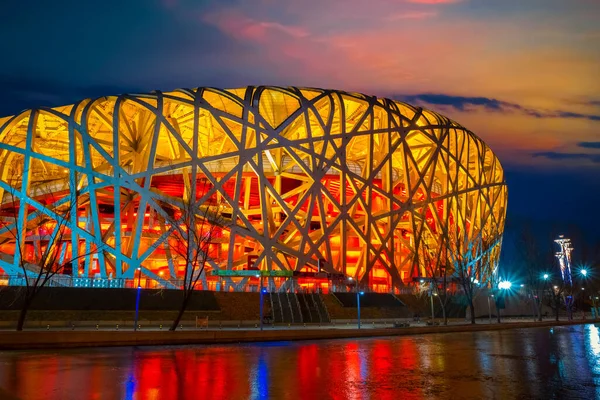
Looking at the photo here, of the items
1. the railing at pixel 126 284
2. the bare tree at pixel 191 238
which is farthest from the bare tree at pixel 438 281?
the bare tree at pixel 191 238

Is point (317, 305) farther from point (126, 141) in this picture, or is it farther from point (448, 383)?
point (448, 383)

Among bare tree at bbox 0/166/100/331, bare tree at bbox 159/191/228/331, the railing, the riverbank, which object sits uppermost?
bare tree at bbox 0/166/100/331

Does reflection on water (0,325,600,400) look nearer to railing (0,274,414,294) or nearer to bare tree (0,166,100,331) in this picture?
railing (0,274,414,294)

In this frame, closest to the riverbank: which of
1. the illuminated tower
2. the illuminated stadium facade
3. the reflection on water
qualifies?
the reflection on water

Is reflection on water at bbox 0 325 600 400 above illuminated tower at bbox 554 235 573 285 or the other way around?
the other way around

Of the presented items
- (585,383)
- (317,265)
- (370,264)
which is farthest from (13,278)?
(585,383)

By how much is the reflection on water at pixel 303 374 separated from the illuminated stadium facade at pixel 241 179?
67.6 feet

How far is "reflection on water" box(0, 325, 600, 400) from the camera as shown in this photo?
8.83 metres

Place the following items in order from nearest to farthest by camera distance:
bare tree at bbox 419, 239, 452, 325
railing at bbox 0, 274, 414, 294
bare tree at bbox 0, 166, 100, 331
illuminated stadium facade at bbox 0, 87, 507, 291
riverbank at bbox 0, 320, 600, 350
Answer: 1. riverbank at bbox 0, 320, 600, 350
2. railing at bbox 0, 274, 414, 294
3. bare tree at bbox 419, 239, 452, 325
4. bare tree at bbox 0, 166, 100, 331
5. illuminated stadium facade at bbox 0, 87, 507, 291

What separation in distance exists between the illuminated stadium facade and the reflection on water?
2062 cm

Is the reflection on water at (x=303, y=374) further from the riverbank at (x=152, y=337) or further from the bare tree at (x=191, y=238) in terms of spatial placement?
the bare tree at (x=191, y=238)

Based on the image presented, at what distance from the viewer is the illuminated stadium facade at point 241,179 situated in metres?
41.1

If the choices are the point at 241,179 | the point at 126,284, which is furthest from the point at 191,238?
the point at 241,179

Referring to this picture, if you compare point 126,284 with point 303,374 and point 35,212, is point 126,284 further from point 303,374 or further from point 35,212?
point 303,374
